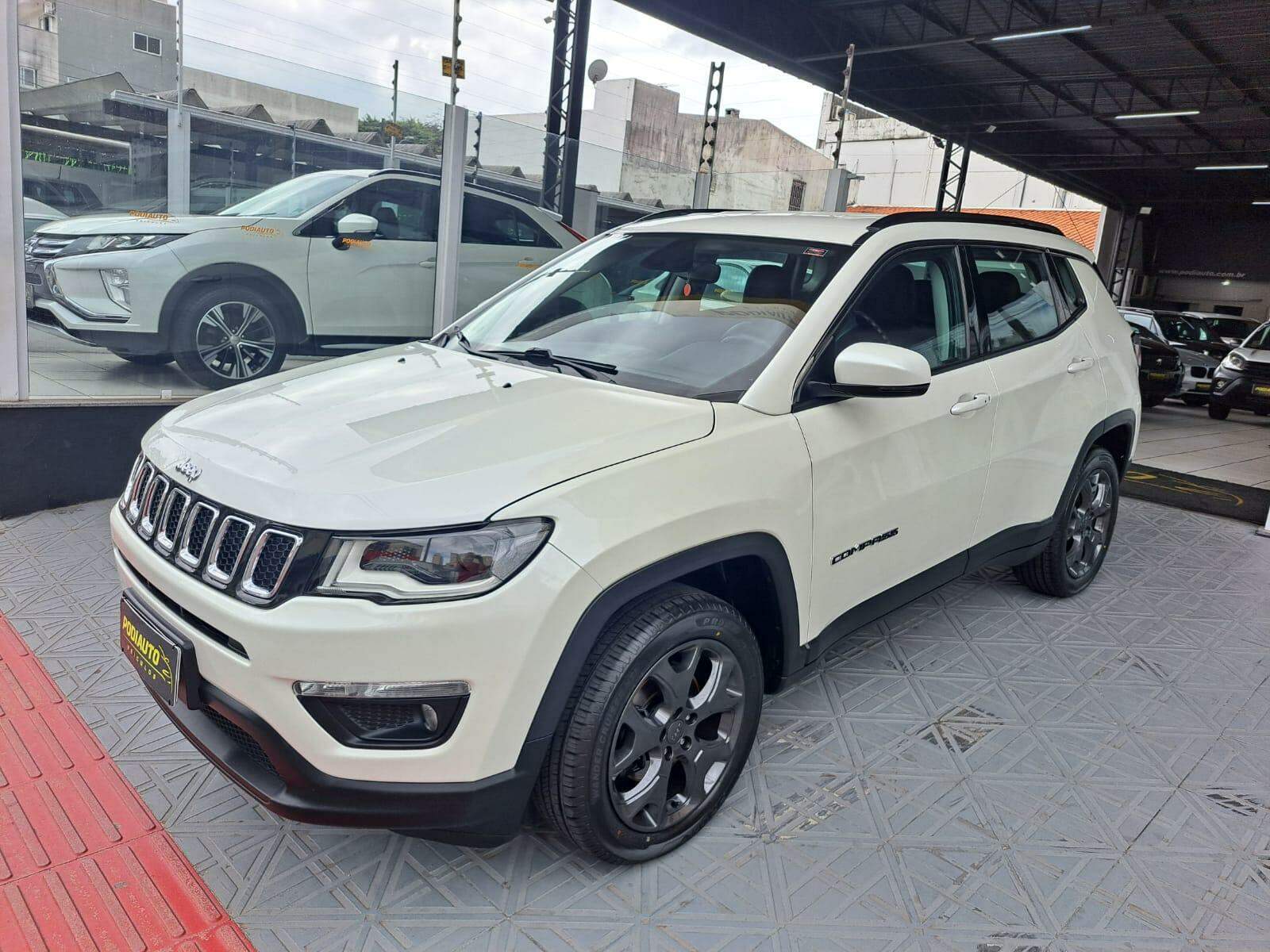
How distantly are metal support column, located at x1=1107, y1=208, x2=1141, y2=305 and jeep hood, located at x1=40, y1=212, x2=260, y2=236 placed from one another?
106 feet

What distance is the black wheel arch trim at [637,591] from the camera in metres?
1.99

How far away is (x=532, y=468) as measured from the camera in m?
2.04

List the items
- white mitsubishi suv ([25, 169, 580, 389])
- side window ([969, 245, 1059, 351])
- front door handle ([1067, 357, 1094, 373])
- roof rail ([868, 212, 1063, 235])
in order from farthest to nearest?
white mitsubishi suv ([25, 169, 580, 389]) < front door handle ([1067, 357, 1094, 373]) < side window ([969, 245, 1059, 351]) < roof rail ([868, 212, 1063, 235])

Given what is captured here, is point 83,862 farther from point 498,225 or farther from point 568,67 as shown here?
point 568,67

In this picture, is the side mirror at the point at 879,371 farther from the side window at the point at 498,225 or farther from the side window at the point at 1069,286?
the side window at the point at 498,225

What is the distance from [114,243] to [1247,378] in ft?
44.8

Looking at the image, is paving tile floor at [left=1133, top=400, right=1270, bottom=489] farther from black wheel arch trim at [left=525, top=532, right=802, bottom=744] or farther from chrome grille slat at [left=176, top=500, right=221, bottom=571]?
chrome grille slat at [left=176, top=500, right=221, bottom=571]

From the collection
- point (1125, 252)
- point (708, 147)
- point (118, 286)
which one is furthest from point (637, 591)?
point (1125, 252)

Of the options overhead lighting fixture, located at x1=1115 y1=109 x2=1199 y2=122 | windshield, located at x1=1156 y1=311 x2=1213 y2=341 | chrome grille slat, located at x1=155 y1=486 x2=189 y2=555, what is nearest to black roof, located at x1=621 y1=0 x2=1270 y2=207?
overhead lighting fixture, located at x1=1115 y1=109 x2=1199 y2=122

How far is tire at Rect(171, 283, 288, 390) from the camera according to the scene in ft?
17.1

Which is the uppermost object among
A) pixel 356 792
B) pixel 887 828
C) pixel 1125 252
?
pixel 1125 252

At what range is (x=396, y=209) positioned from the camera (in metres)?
6.04

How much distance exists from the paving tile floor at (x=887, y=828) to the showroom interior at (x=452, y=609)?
0.01 metres

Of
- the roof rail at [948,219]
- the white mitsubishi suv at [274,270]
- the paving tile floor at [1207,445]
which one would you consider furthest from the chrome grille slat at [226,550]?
the paving tile floor at [1207,445]
